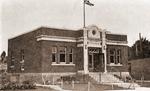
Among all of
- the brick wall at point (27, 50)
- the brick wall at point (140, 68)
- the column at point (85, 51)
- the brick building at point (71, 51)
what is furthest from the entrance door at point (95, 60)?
the brick wall at point (140, 68)

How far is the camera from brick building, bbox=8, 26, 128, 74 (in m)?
29.1

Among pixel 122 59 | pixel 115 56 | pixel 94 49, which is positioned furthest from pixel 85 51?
pixel 122 59

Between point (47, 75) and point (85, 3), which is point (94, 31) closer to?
point (85, 3)

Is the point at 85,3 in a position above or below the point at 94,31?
above

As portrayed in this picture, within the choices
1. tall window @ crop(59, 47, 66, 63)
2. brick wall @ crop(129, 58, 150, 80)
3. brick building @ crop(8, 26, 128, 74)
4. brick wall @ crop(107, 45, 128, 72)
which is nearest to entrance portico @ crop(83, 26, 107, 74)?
brick building @ crop(8, 26, 128, 74)

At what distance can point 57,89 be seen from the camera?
2259cm

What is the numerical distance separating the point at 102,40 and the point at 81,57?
2.93 meters

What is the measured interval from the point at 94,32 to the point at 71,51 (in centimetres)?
302

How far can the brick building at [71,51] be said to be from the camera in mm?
29109

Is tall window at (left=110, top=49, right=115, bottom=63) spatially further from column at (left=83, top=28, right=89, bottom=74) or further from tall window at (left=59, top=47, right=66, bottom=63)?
→ tall window at (left=59, top=47, right=66, bottom=63)

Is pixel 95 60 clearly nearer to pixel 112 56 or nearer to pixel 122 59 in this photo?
pixel 112 56

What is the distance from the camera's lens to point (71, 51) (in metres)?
30.8

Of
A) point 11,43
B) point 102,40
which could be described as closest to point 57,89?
point 102,40

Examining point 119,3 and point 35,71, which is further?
point 35,71
